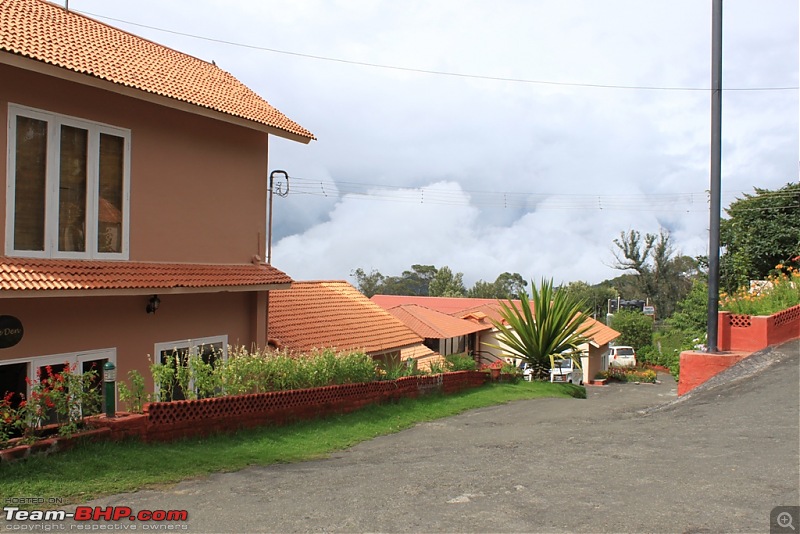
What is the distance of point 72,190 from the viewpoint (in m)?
10.6

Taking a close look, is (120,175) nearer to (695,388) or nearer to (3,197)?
(3,197)

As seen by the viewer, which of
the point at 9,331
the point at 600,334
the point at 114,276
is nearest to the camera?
the point at 9,331

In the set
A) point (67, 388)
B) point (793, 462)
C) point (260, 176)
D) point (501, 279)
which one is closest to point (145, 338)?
point (67, 388)

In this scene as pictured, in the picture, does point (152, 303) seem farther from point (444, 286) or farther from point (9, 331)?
point (444, 286)

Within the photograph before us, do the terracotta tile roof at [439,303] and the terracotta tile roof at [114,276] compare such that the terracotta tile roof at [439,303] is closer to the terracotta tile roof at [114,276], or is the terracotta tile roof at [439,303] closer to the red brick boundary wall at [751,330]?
the red brick boundary wall at [751,330]

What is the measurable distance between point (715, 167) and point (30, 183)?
12.3 m

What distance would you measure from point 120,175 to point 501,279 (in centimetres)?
9005

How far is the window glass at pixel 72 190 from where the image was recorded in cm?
1037

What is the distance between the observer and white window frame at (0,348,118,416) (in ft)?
31.6

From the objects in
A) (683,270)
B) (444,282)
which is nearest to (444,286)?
(444,282)

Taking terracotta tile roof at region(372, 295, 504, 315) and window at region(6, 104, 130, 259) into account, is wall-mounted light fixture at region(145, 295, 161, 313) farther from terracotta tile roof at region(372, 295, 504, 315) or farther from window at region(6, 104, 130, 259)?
terracotta tile roof at region(372, 295, 504, 315)

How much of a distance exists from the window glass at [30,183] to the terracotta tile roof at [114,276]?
38cm

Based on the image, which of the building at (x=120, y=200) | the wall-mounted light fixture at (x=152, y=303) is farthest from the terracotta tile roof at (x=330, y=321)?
the wall-mounted light fixture at (x=152, y=303)

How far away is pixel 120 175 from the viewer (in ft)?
37.0
